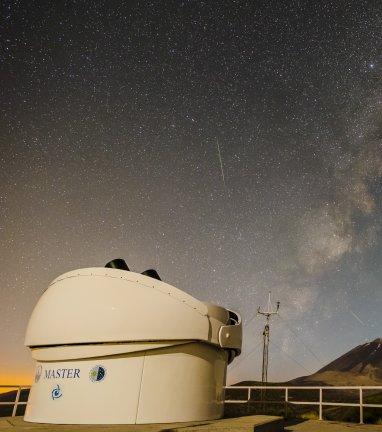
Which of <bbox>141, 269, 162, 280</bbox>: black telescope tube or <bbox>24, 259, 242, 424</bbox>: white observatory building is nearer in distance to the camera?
<bbox>24, 259, 242, 424</bbox>: white observatory building

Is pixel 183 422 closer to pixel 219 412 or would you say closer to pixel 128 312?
pixel 219 412

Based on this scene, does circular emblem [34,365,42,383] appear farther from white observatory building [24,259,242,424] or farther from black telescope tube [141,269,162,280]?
black telescope tube [141,269,162,280]

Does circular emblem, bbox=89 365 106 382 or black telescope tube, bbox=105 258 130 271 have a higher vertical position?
black telescope tube, bbox=105 258 130 271

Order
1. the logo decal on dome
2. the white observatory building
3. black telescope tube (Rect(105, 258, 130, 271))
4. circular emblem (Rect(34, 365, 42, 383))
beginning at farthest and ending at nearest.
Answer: black telescope tube (Rect(105, 258, 130, 271)) → circular emblem (Rect(34, 365, 42, 383)) → the logo decal on dome → the white observatory building

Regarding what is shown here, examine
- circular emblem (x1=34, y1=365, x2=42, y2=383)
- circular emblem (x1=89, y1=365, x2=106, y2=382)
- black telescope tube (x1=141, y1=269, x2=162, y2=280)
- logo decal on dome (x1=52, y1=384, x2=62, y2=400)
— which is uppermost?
black telescope tube (x1=141, y1=269, x2=162, y2=280)

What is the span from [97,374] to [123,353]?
396mm

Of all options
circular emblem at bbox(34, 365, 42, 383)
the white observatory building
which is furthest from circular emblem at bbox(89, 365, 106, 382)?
circular emblem at bbox(34, 365, 42, 383)

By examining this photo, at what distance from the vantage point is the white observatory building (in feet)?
15.5

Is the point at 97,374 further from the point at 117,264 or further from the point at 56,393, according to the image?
the point at 117,264

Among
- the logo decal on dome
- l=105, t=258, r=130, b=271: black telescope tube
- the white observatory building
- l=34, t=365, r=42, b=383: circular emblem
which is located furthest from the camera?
l=105, t=258, r=130, b=271: black telescope tube

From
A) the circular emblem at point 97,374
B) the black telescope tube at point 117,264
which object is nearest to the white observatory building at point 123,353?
the circular emblem at point 97,374

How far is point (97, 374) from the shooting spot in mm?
4766

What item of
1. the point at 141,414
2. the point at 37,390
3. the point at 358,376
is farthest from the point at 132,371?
the point at 358,376

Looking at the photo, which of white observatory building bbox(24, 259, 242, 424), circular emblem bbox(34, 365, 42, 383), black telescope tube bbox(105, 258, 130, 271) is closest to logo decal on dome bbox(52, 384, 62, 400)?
white observatory building bbox(24, 259, 242, 424)
